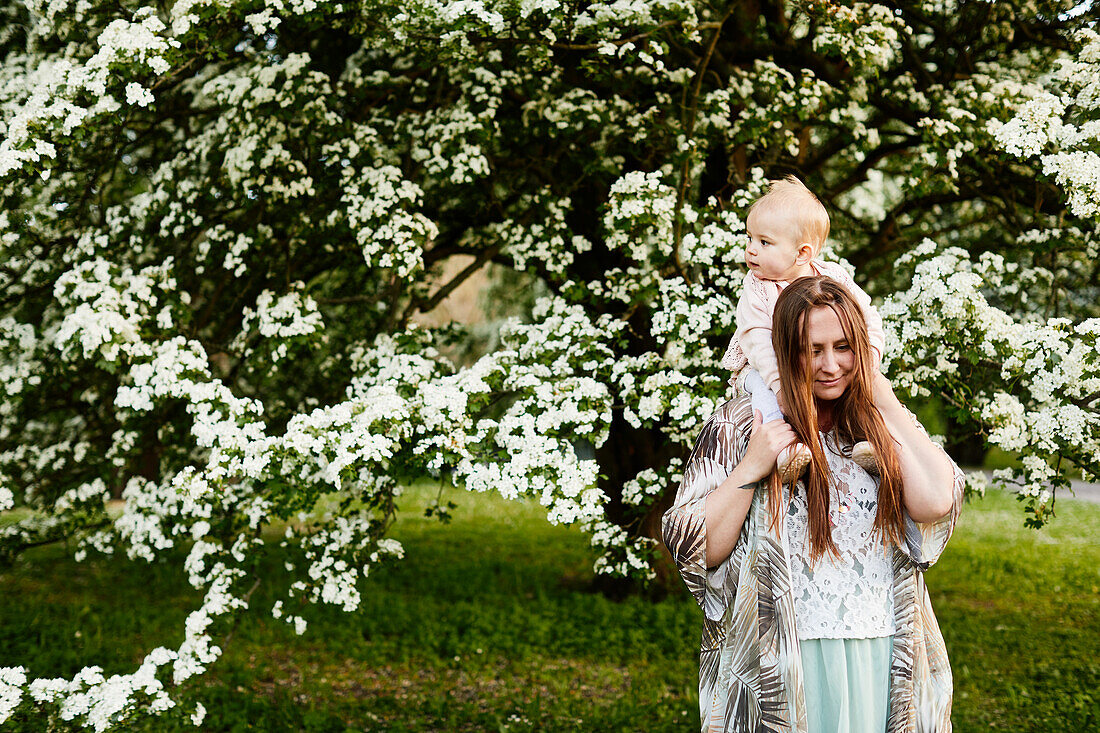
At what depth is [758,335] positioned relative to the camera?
2541mm

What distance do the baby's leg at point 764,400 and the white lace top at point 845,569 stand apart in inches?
6.2

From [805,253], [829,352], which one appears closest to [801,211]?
[805,253]

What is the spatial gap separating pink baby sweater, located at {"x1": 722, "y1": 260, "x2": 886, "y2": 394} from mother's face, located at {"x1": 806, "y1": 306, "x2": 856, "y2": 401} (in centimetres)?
10

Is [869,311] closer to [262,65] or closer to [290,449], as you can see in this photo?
[290,449]

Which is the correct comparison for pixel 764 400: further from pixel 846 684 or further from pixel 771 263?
pixel 846 684

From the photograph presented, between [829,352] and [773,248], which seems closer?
[829,352]

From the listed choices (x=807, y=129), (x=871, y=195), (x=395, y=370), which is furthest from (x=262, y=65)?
(x=871, y=195)

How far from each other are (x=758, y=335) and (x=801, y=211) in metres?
0.42

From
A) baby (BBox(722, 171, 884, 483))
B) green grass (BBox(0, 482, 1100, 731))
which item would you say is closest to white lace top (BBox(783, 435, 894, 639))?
baby (BBox(722, 171, 884, 483))

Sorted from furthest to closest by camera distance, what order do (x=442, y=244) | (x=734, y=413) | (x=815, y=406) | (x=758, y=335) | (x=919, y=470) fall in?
(x=442, y=244) → (x=758, y=335) → (x=734, y=413) → (x=815, y=406) → (x=919, y=470)

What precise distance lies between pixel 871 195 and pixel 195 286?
784 cm

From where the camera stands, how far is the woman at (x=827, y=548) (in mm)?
2209

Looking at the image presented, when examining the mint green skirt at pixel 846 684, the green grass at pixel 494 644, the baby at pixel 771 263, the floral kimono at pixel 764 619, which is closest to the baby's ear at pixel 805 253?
the baby at pixel 771 263

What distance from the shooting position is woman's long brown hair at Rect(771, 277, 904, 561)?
2.24 metres
